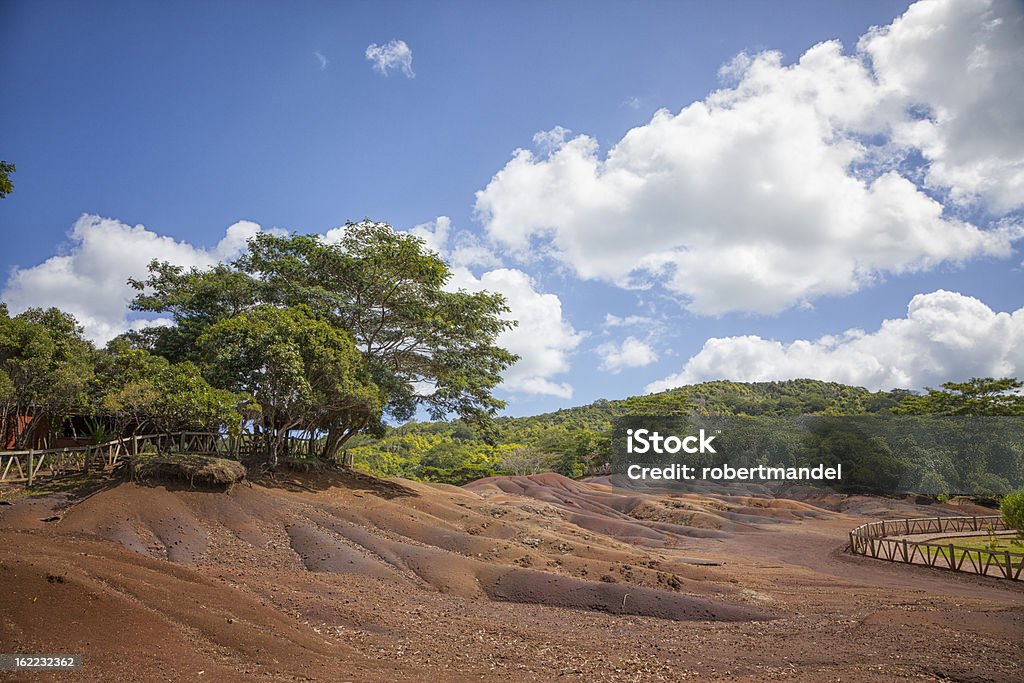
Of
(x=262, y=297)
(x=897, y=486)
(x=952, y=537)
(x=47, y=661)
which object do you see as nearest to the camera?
(x=47, y=661)

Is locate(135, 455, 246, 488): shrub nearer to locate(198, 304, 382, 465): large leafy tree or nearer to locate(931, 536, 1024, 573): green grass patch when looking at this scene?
locate(198, 304, 382, 465): large leafy tree

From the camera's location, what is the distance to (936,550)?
85.5ft

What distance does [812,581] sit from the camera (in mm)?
22078

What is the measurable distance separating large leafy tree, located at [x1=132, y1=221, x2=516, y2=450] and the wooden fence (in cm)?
1969

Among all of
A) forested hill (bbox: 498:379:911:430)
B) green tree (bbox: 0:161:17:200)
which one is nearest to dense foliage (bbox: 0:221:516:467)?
green tree (bbox: 0:161:17:200)

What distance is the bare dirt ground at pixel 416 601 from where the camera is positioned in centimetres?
858

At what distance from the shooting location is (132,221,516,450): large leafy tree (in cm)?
2806

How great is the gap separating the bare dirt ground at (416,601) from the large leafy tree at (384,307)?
18.3 ft

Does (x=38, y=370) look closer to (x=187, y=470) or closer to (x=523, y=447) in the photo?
(x=187, y=470)

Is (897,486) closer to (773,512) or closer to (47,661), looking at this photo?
(773,512)

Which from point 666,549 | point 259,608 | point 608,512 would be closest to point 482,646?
point 259,608

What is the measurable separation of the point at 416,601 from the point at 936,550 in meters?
24.2

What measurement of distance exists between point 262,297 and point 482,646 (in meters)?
24.0

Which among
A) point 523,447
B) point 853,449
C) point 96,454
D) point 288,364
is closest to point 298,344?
point 288,364
